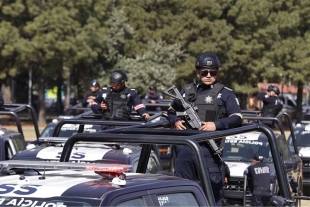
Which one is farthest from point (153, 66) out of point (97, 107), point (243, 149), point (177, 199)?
point (177, 199)

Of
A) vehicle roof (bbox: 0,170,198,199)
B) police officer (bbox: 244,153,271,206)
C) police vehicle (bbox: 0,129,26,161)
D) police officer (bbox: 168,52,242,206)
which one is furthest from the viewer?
police officer (bbox: 244,153,271,206)

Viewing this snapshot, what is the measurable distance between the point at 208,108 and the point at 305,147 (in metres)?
11.5

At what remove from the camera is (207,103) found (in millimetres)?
7156

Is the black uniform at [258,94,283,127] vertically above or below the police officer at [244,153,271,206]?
above

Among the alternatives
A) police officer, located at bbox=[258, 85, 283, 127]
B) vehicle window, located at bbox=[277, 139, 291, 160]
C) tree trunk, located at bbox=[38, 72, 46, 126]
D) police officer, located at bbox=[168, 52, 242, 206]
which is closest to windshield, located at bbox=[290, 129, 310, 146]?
police officer, located at bbox=[258, 85, 283, 127]

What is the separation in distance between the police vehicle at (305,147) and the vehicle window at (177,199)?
12.6 metres

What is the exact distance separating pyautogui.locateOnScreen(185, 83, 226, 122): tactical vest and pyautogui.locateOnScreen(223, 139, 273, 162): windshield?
740cm

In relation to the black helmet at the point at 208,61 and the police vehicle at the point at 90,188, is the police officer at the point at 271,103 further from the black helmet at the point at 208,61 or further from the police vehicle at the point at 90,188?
the police vehicle at the point at 90,188

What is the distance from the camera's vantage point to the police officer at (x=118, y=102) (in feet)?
39.6

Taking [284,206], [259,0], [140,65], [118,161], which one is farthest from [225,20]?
[284,206]

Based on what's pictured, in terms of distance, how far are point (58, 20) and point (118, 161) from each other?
31487 millimetres

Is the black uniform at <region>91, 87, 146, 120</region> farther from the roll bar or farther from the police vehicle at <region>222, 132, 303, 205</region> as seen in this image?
the police vehicle at <region>222, 132, 303, 205</region>

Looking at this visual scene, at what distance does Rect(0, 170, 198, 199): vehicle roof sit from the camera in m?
4.47

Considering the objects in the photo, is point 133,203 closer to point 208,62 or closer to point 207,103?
point 207,103
